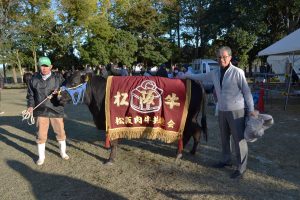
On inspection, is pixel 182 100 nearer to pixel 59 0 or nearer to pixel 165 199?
pixel 165 199

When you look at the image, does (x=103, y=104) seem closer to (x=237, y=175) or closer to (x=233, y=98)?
(x=233, y=98)

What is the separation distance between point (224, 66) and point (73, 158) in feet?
9.82

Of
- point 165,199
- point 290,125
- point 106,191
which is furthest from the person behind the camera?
point 290,125

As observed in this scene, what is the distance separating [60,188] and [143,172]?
48.5 inches

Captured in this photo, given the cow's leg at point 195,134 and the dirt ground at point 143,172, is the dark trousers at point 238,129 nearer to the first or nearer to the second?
the dirt ground at point 143,172

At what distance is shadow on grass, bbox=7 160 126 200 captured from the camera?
13.5 ft

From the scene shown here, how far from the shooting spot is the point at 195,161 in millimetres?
5438

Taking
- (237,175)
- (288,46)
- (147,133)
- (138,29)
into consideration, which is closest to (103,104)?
(147,133)

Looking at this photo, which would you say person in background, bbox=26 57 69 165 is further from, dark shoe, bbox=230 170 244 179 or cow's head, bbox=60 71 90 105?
dark shoe, bbox=230 170 244 179

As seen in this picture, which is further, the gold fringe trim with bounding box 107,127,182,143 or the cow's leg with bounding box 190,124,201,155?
the cow's leg with bounding box 190,124,201,155

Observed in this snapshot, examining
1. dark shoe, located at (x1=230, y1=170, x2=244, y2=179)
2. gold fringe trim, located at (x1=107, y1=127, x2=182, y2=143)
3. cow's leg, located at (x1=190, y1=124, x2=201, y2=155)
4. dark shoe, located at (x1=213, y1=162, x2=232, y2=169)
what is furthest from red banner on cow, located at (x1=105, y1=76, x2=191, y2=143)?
dark shoe, located at (x1=230, y1=170, x2=244, y2=179)

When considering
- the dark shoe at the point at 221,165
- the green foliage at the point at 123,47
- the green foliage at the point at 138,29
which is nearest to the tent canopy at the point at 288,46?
the dark shoe at the point at 221,165

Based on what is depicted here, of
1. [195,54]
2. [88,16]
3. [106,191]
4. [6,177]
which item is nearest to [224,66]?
[106,191]

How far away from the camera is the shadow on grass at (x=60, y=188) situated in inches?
162
